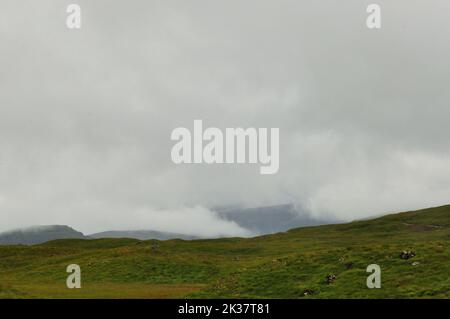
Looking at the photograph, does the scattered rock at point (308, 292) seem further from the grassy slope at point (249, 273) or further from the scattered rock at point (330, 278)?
the scattered rock at point (330, 278)

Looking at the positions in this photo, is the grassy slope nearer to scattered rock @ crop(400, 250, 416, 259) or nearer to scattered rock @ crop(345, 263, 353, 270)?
scattered rock @ crop(345, 263, 353, 270)

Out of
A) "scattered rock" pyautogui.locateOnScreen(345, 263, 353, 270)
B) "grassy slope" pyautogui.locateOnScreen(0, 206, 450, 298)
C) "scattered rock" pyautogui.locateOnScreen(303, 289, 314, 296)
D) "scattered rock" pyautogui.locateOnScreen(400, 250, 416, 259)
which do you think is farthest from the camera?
"scattered rock" pyautogui.locateOnScreen(345, 263, 353, 270)

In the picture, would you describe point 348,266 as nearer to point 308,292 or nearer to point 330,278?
point 330,278

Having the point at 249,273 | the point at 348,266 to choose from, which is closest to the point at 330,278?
the point at 348,266

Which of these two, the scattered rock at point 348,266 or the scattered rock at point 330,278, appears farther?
the scattered rock at point 348,266

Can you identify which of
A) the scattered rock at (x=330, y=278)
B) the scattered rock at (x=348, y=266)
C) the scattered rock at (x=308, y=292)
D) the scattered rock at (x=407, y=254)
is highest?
the scattered rock at (x=407, y=254)

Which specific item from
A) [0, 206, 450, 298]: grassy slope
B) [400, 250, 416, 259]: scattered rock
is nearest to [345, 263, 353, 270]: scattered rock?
[0, 206, 450, 298]: grassy slope

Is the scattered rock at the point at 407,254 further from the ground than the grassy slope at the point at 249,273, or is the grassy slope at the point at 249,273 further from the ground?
the scattered rock at the point at 407,254

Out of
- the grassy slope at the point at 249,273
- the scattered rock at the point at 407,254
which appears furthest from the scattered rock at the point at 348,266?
the scattered rock at the point at 407,254

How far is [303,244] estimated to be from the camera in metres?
116

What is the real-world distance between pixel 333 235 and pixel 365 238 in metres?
16.3
